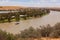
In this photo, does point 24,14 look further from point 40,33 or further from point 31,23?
point 40,33

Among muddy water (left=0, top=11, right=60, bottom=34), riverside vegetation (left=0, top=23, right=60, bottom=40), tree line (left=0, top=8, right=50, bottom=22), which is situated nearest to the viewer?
riverside vegetation (left=0, top=23, right=60, bottom=40)

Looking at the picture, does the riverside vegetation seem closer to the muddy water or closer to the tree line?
the muddy water

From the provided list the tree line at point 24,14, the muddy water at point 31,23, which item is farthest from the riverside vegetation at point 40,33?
the tree line at point 24,14

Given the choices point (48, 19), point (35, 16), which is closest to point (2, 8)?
point (35, 16)

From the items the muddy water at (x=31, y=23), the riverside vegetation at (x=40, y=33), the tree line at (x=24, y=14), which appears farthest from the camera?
the tree line at (x=24, y=14)

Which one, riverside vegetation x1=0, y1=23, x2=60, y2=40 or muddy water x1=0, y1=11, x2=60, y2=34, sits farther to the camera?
muddy water x1=0, y1=11, x2=60, y2=34

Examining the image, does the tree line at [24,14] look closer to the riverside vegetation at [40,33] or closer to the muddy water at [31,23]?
the muddy water at [31,23]

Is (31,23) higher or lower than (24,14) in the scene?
lower

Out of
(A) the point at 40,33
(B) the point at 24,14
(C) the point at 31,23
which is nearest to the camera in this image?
(A) the point at 40,33

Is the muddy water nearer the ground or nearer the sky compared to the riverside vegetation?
nearer the ground

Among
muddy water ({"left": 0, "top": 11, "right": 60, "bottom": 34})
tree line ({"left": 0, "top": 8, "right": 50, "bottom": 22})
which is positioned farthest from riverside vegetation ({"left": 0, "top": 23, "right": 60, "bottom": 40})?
tree line ({"left": 0, "top": 8, "right": 50, "bottom": 22})

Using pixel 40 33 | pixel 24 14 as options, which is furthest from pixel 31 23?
pixel 40 33
